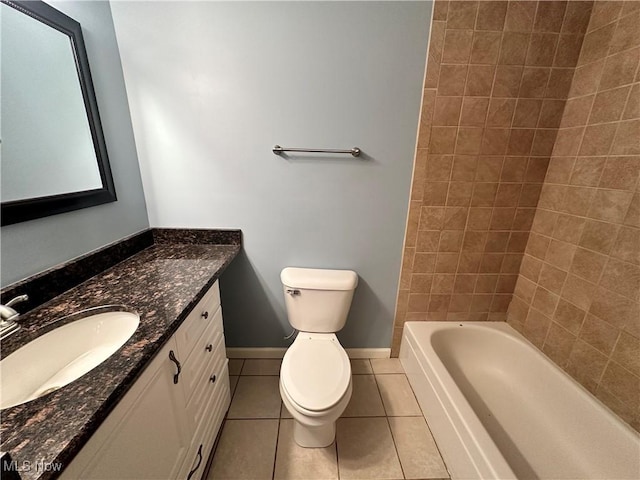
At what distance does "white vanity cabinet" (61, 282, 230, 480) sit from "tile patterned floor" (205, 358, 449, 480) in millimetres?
162

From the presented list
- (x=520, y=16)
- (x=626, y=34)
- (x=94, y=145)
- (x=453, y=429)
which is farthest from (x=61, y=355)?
(x=626, y=34)

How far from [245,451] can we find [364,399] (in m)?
0.69

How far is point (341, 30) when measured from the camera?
1271mm

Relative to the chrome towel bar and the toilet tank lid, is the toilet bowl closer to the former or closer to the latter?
the toilet tank lid

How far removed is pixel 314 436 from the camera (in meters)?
1.26

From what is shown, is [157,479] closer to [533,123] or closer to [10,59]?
[10,59]

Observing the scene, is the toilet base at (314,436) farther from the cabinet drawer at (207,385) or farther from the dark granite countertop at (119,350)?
the dark granite countertop at (119,350)

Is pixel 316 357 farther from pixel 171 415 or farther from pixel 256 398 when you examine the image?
pixel 171 415

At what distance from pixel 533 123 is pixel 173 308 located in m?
1.93

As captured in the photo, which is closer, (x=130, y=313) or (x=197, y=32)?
(x=130, y=313)

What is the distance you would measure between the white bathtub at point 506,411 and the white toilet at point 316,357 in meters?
0.50

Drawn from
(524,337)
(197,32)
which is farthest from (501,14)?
(524,337)

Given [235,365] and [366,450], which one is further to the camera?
[235,365]

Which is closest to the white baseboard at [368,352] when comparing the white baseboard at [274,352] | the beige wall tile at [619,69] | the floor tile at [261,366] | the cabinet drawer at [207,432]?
the white baseboard at [274,352]
